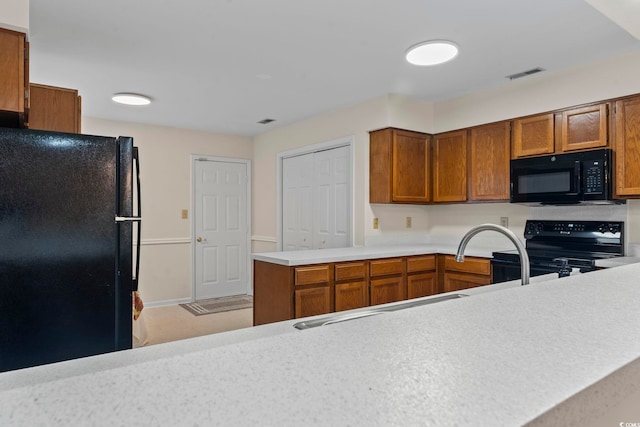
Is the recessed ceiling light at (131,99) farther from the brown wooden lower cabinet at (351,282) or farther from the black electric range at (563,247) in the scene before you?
the black electric range at (563,247)

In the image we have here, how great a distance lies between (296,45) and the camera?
2748 mm

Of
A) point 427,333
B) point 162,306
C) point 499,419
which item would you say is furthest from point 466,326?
point 162,306

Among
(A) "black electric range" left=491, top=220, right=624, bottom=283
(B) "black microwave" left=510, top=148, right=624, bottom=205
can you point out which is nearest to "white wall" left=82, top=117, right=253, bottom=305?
(A) "black electric range" left=491, top=220, right=624, bottom=283

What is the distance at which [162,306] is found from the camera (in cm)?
495

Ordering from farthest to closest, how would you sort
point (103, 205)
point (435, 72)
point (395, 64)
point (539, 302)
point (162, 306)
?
point (162, 306) → point (435, 72) → point (395, 64) → point (103, 205) → point (539, 302)

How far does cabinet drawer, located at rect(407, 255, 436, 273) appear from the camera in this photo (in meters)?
3.68

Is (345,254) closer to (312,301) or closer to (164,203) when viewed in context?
(312,301)

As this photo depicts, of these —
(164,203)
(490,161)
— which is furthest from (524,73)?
(164,203)

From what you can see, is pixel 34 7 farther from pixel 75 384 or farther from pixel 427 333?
pixel 427 333

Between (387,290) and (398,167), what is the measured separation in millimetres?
1206

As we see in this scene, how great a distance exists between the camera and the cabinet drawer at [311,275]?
3.02 meters

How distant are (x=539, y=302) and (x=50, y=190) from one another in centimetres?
195

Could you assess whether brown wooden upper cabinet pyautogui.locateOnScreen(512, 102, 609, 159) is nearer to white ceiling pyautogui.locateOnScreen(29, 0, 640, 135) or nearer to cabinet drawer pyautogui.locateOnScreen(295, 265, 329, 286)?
white ceiling pyautogui.locateOnScreen(29, 0, 640, 135)

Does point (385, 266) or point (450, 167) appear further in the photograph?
point (450, 167)
